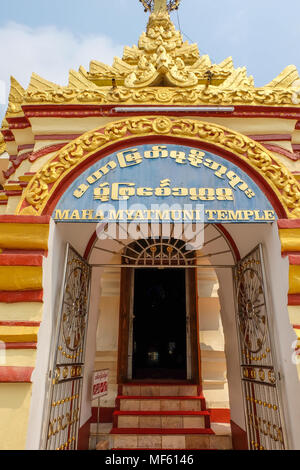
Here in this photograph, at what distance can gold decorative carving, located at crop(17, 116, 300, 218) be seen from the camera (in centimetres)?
321

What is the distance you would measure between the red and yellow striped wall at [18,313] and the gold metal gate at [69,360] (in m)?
0.41

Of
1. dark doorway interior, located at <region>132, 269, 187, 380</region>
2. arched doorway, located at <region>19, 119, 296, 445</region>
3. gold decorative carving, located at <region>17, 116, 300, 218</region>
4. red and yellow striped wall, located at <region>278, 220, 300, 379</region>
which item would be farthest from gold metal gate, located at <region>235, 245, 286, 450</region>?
dark doorway interior, located at <region>132, 269, 187, 380</region>

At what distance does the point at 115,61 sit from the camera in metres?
5.29

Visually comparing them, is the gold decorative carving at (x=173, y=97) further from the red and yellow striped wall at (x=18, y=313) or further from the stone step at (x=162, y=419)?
the stone step at (x=162, y=419)

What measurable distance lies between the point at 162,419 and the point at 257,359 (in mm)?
2313

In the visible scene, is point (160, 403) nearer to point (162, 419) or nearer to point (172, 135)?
point (162, 419)

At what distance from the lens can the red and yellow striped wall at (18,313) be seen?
243cm

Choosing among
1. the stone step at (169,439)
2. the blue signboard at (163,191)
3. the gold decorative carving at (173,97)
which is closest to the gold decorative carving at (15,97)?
the gold decorative carving at (173,97)

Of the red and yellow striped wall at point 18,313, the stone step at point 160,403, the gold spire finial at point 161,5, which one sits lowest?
the stone step at point 160,403

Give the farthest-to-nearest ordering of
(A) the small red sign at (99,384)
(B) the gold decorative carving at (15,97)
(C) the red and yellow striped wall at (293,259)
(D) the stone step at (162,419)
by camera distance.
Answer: (D) the stone step at (162,419), (A) the small red sign at (99,384), (B) the gold decorative carving at (15,97), (C) the red and yellow striped wall at (293,259)

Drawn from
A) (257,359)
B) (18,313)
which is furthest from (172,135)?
(257,359)

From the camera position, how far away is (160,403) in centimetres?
505
